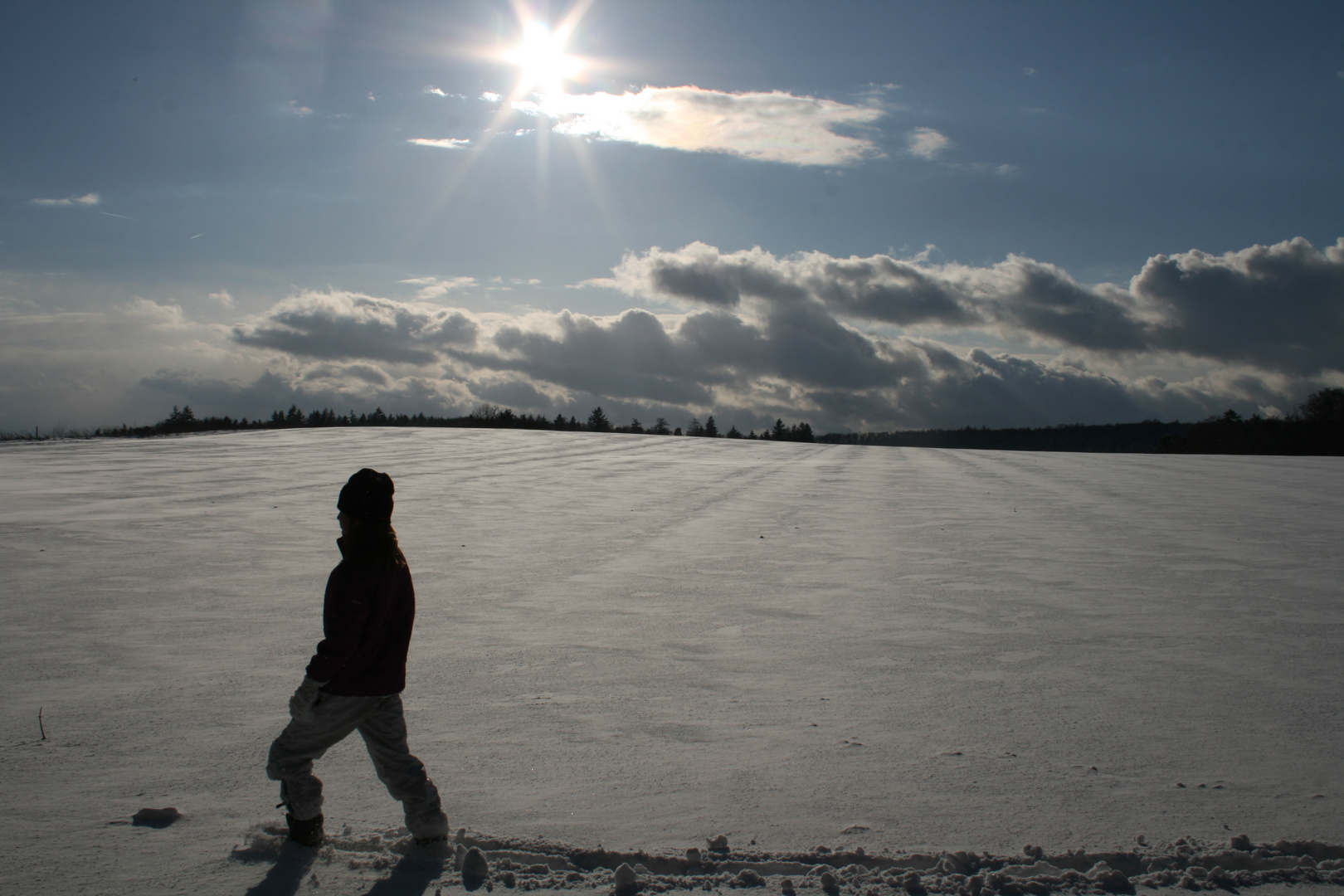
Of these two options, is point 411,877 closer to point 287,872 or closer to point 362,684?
point 287,872

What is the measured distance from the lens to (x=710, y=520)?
37.7 feet

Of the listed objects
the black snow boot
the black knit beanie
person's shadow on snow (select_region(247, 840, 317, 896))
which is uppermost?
the black knit beanie

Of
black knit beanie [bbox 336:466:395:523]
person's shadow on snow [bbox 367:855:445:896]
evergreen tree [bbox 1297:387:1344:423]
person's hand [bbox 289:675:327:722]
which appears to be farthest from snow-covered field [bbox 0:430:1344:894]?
evergreen tree [bbox 1297:387:1344:423]

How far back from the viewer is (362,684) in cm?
301

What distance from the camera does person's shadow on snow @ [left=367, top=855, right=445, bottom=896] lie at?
2.90 metres

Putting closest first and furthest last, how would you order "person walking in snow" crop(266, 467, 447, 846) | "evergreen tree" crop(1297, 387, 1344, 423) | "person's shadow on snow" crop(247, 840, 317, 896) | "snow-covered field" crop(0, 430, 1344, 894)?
"person's shadow on snow" crop(247, 840, 317, 896) → "person walking in snow" crop(266, 467, 447, 846) → "snow-covered field" crop(0, 430, 1344, 894) → "evergreen tree" crop(1297, 387, 1344, 423)

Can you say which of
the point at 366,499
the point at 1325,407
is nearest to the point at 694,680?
the point at 366,499

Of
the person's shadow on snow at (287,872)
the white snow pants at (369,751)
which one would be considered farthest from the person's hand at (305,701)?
the person's shadow on snow at (287,872)

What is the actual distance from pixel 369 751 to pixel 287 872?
1.73ft

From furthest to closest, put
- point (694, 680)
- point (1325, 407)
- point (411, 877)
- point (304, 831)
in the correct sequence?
point (1325, 407)
point (694, 680)
point (304, 831)
point (411, 877)

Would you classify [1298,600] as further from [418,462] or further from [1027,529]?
[418,462]

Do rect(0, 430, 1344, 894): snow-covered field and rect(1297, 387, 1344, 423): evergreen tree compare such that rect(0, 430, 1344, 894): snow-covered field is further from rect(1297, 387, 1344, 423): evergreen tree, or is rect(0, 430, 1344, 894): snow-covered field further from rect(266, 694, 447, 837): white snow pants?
rect(1297, 387, 1344, 423): evergreen tree

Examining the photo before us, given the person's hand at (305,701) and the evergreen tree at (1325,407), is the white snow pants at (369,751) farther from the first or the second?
the evergreen tree at (1325,407)

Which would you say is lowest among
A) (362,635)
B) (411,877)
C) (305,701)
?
(411,877)
